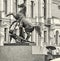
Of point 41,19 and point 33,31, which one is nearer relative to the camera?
point 33,31

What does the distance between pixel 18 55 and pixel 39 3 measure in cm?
3908

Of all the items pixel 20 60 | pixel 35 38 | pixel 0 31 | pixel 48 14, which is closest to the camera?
pixel 20 60

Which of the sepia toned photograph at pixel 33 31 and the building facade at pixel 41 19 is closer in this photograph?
the sepia toned photograph at pixel 33 31

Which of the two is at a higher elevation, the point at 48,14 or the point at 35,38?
the point at 48,14

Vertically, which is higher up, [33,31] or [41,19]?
[41,19]

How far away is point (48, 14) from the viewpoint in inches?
2421

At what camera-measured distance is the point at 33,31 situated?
5616 cm

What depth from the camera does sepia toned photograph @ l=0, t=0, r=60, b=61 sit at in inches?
835

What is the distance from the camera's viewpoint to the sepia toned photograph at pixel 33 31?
21203 mm

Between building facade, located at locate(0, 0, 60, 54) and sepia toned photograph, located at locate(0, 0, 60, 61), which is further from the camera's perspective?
building facade, located at locate(0, 0, 60, 54)

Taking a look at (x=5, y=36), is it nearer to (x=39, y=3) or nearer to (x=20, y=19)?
(x=39, y=3)

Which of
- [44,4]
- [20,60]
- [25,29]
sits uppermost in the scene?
[44,4]

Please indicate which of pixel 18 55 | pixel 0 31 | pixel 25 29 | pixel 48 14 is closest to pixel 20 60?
pixel 18 55

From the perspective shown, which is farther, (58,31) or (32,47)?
(58,31)
